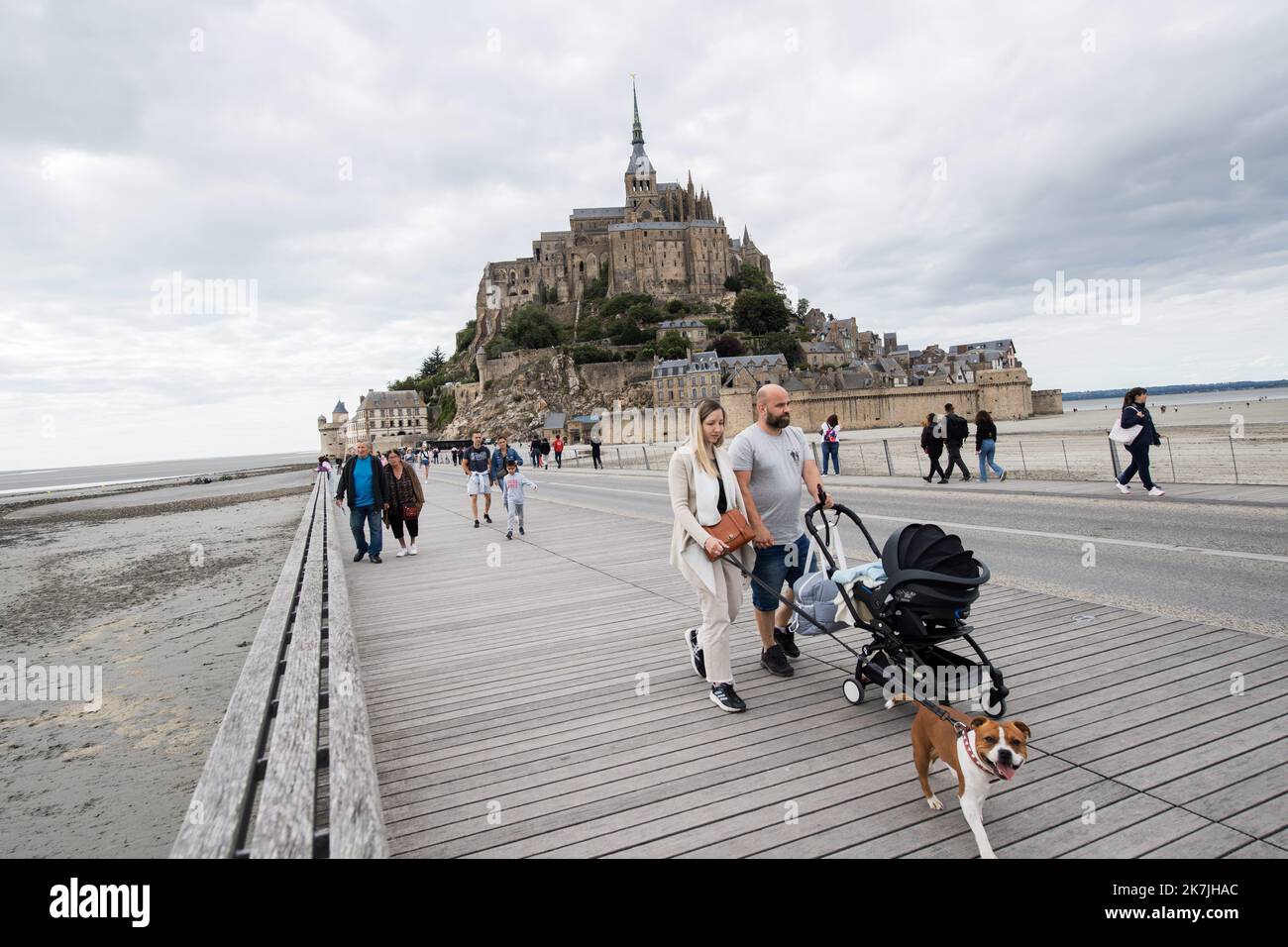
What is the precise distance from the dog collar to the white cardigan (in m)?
1.64

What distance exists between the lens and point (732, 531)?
413 centimetres

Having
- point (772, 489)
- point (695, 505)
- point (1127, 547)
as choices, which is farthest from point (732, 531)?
point (1127, 547)

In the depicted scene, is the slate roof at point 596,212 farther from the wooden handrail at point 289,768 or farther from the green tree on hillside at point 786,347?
the wooden handrail at point 289,768

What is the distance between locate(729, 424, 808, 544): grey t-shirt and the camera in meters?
4.64

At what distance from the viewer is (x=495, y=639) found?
240 inches

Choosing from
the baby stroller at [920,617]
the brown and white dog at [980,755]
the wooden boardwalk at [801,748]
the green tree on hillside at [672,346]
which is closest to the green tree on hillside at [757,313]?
the green tree on hillside at [672,346]

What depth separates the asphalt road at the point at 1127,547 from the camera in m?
5.71

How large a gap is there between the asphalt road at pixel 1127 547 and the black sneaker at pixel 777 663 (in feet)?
9.37

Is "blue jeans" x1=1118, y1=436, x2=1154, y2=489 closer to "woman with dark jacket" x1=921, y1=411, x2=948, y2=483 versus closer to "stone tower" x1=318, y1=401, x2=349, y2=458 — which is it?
"woman with dark jacket" x1=921, y1=411, x2=948, y2=483

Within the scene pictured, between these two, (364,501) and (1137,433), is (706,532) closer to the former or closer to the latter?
(364,501)

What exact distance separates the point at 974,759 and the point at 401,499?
33.9ft

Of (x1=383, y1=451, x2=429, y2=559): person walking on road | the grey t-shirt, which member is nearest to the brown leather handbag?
the grey t-shirt
